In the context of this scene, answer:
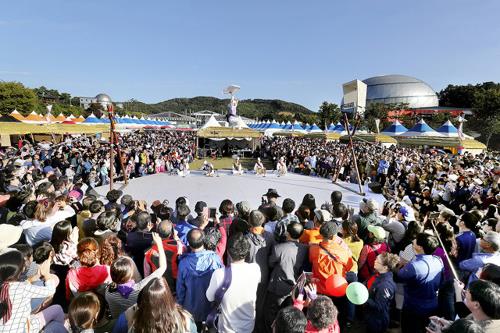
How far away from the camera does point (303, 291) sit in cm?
280

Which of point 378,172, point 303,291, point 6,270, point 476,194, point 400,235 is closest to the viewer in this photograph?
point 6,270

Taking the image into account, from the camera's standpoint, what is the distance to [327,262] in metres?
3.22

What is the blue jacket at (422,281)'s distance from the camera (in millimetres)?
3049

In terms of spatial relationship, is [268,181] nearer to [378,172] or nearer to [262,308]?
[378,172]

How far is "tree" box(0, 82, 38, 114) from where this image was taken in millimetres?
45438

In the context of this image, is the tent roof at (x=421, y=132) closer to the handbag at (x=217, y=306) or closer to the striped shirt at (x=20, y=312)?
the handbag at (x=217, y=306)

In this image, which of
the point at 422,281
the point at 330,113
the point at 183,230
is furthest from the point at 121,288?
the point at 330,113

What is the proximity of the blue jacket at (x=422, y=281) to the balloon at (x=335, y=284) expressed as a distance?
65 cm

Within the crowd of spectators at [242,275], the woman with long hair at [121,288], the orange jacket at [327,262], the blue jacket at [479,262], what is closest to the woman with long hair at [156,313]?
the crowd of spectators at [242,275]

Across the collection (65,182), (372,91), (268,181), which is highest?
(372,91)

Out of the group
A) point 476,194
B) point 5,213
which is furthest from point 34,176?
point 476,194

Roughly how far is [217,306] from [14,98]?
59.7 metres

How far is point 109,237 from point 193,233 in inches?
48.7

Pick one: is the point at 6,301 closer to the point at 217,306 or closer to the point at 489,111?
the point at 217,306
